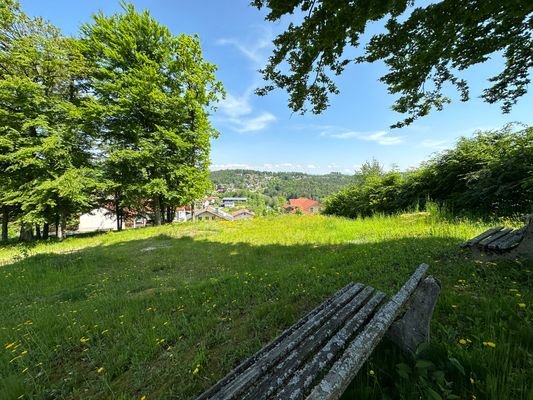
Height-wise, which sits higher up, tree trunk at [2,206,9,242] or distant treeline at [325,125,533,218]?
distant treeline at [325,125,533,218]

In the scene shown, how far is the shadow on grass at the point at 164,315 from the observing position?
217 centimetres

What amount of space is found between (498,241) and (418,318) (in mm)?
3211

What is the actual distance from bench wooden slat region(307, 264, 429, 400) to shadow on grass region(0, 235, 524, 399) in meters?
0.48

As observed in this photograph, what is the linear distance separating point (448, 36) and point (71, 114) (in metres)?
17.6

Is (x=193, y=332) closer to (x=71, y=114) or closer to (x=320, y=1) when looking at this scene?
(x=320, y=1)

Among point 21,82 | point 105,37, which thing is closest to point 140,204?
point 21,82

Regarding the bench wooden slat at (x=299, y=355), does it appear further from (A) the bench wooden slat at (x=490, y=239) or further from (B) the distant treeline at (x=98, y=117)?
(B) the distant treeline at (x=98, y=117)

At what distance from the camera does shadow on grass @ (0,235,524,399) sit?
7.13 ft

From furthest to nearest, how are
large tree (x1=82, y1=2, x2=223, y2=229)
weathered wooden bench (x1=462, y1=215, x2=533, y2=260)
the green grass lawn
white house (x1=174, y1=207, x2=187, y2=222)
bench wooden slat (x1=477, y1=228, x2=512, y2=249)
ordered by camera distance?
white house (x1=174, y1=207, x2=187, y2=222)
large tree (x1=82, y1=2, x2=223, y2=229)
bench wooden slat (x1=477, y1=228, x2=512, y2=249)
weathered wooden bench (x1=462, y1=215, x2=533, y2=260)
the green grass lawn

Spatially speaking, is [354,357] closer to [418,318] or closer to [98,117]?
[418,318]

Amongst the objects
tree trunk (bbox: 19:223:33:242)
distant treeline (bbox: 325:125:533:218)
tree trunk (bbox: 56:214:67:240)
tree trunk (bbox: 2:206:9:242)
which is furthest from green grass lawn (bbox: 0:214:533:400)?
tree trunk (bbox: 2:206:9:242)

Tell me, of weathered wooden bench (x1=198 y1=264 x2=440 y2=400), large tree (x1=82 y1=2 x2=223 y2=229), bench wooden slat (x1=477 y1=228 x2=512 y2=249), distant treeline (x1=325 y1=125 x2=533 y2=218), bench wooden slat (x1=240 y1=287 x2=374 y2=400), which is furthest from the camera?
large tree (x1=82 y1=2 x2=223 y2=229)

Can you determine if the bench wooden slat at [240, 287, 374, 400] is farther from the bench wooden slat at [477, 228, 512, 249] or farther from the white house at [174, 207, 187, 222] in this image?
the white house at [174, 207, 187, 222]

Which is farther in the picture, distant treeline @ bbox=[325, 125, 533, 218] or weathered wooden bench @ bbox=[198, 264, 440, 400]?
distant treeline @ bbox=[325, 125, 533, 218]
